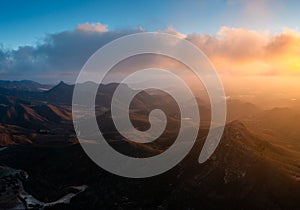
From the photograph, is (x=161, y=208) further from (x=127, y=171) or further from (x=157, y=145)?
(x=157, y=145)

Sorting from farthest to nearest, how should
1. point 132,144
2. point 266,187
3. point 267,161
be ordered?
point 132,144 < point 267,161 < point 266,187

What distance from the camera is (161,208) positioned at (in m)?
75.1

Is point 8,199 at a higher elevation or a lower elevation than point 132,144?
lower

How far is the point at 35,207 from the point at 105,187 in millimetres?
22224

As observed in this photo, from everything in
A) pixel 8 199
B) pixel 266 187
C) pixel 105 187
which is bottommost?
pixel 8 199

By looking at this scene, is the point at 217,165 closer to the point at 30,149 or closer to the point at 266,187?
the point at 266,187

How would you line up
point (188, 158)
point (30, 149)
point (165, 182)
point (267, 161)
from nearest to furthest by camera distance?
point (267, 161) < point (165, 182) < point (188, 158) < point (30, 149)

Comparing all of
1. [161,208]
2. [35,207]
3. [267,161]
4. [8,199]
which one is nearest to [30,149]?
[8,199]

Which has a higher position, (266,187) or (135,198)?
(266,187)

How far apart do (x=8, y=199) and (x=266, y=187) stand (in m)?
82.1

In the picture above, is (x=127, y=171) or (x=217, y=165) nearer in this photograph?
(x=217, y=165)

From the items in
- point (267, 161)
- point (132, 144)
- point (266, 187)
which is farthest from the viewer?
point (132, 144)

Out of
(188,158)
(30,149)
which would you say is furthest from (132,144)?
(30,149)

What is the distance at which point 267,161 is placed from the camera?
274ft
